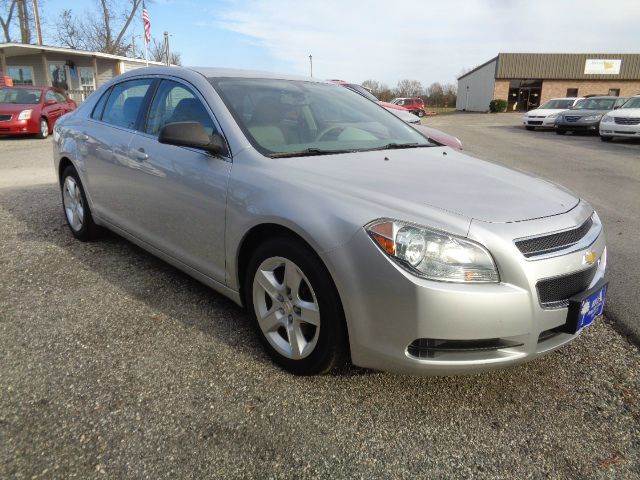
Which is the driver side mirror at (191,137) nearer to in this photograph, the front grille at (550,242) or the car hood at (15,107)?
the front grille at (550,242)

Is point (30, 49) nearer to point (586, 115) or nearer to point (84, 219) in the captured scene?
point (84, 219)

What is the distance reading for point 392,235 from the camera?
6.46ft

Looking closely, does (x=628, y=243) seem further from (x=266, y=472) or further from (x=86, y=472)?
(x=86, y=472)

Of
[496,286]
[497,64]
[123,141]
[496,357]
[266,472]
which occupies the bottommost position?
[266,472]

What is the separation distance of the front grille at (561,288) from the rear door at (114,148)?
2764 millimetres

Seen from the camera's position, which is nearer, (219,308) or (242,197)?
(242,197)

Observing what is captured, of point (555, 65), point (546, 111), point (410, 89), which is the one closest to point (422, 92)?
point (410, 89)

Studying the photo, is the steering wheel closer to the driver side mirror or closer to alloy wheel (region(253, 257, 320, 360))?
the driver side mirror

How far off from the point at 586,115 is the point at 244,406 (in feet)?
63.2

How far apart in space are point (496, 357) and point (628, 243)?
3.45m

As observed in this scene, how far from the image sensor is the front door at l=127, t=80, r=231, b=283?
8.93 feet

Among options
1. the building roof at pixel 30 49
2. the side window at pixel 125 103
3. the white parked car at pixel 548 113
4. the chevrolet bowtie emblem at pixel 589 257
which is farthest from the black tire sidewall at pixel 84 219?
the building roof at pixel 30 49

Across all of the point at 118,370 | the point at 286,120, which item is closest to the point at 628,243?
the point at 286,120

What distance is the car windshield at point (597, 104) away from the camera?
18375 millimetres
